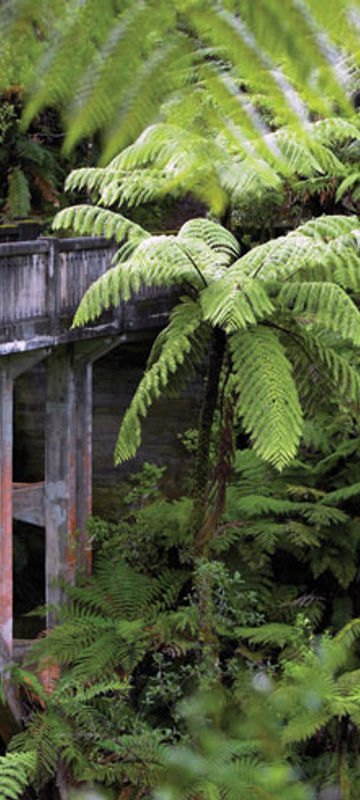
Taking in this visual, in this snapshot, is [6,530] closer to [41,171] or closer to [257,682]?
[257,682]

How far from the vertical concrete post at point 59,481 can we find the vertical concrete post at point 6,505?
25.2 inches

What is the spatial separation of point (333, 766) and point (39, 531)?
4986mm

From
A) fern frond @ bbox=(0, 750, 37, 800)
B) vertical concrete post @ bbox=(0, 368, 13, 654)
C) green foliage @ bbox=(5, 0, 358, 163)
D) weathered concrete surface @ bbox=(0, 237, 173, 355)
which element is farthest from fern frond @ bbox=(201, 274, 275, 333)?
green foliage @ bbox=(5, 0, 358, 163)

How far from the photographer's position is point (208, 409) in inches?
241

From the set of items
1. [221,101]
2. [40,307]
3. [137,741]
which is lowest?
[137,741]

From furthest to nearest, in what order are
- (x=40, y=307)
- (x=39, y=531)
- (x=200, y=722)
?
(x=39, y=531) < (x=40, y=307) < (x=200, y=722)

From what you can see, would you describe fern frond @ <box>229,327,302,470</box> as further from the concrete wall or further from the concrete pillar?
the concrete wall

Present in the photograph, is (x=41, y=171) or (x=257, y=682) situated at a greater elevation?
(x=41, y=171)

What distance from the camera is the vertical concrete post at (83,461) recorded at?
7.30 m

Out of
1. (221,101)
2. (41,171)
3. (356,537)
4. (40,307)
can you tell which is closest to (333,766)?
(356,537)

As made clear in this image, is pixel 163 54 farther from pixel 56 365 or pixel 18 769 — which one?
pixel 56 365

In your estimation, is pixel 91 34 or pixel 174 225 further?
pixel 174 225

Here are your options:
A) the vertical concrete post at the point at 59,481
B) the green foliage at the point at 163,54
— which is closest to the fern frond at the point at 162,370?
the vertical concrete post at the point at 59,481

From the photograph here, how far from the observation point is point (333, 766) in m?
4.85
